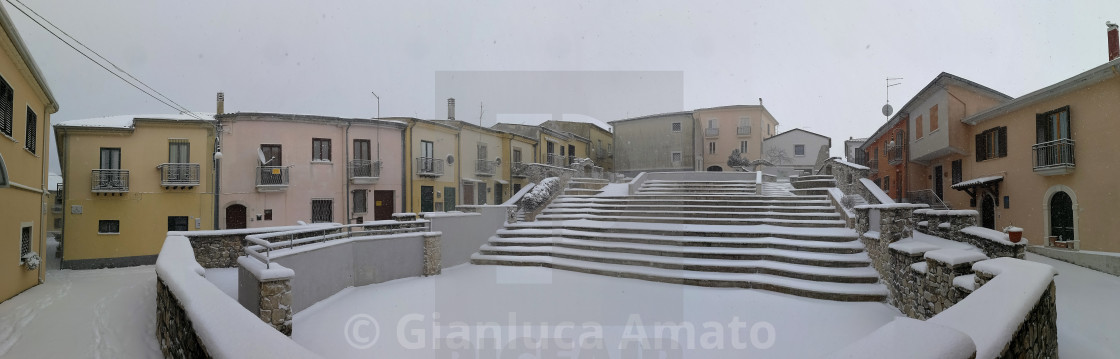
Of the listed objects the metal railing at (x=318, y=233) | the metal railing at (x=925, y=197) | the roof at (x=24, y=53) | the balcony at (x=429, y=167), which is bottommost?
the metal railing at (x=318, y=233)

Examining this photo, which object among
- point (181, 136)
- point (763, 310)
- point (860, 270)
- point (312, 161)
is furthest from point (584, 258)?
point (181, 136)

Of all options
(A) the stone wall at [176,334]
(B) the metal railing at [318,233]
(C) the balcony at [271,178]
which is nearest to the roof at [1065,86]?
(B) the metal railing at [318,233]

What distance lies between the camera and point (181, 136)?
17297 mm

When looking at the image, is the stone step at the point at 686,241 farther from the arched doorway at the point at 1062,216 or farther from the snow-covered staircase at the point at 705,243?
the arched doorway at the point at 1062,216

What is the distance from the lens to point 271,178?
17.9 meters

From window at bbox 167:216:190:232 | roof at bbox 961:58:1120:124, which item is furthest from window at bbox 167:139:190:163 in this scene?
roof at bbox 961:58:1120:124

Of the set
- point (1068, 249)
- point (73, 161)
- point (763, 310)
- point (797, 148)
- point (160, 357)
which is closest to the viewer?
point (160, 357)

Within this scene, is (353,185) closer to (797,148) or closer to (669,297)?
(669,297)

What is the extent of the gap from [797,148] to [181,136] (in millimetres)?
37746

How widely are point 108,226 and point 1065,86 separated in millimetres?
29028

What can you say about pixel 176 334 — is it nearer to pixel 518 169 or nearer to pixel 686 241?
pixel 686 241

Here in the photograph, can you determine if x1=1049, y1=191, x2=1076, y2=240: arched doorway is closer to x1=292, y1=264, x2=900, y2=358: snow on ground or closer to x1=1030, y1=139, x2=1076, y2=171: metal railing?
x1=1030, y1=139, x2=1076, y2=171: metal railing

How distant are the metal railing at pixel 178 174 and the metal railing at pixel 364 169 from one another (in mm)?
5209

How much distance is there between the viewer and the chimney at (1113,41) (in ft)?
40.5
